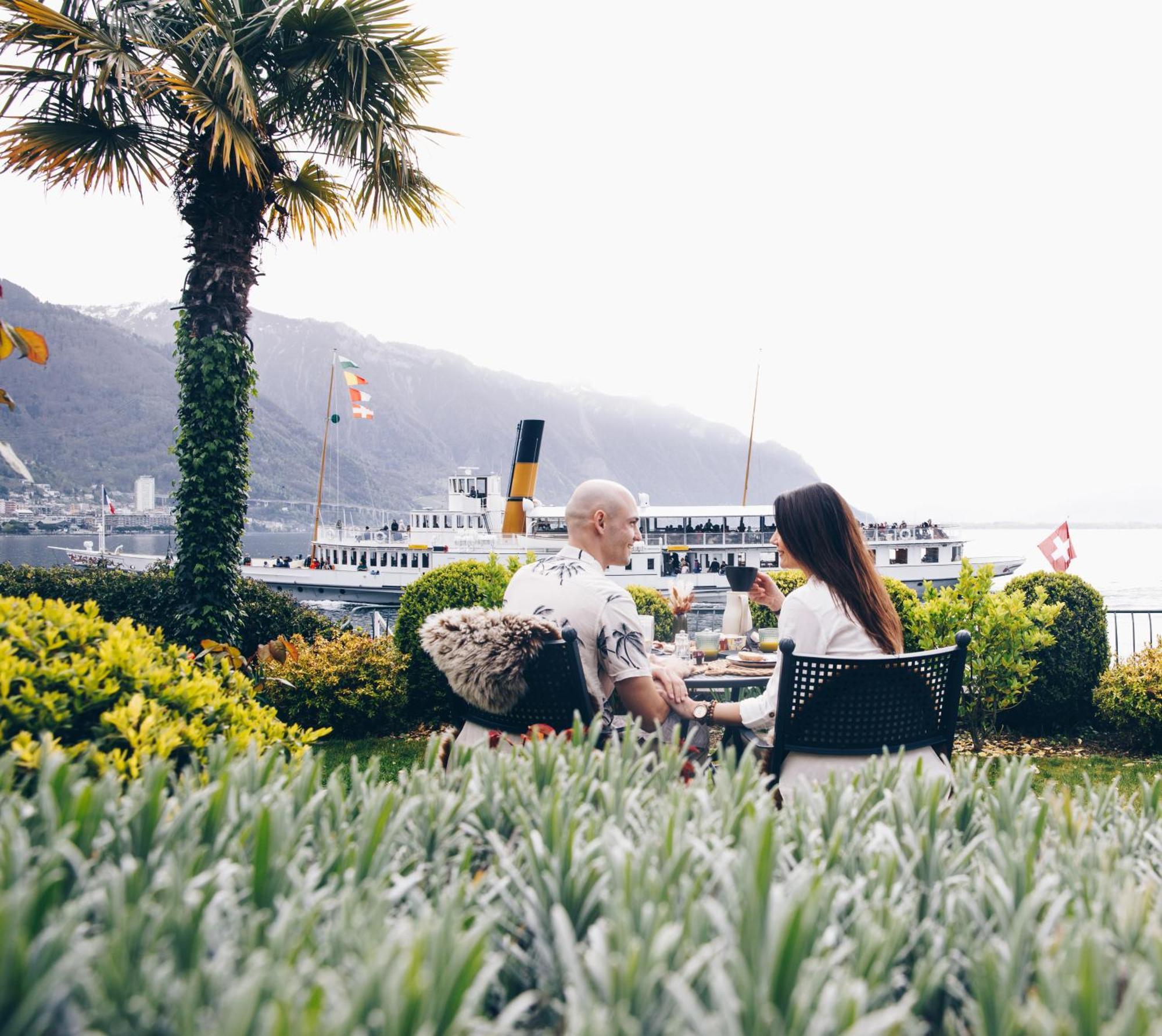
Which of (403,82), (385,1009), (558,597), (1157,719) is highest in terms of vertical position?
(403,82)

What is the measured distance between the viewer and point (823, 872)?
3.59 feet

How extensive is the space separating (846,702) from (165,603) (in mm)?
7525

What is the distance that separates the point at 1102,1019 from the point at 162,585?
29.8ft

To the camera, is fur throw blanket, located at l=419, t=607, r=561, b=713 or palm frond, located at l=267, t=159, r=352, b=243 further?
palm frond, located at l=267, t=159, r=352, b=243

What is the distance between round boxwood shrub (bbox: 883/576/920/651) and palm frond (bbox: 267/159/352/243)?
633 centimetres

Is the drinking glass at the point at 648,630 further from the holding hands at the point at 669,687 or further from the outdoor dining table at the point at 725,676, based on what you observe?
the holding hands at the point at 669,687

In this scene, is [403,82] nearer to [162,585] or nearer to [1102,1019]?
[162,585]

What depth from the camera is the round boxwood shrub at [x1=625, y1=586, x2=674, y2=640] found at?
8.03m

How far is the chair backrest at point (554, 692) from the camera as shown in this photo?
2688mm

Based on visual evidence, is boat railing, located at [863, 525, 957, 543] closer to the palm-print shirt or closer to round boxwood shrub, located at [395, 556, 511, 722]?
round boxwood shrub, located at [395, 556, 511, 722]

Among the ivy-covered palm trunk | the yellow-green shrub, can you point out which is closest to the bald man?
the yellow-green shrub

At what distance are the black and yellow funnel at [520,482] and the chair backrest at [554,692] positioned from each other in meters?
26.1

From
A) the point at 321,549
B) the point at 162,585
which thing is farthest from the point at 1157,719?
the point at 321,549

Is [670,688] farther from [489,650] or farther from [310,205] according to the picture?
[310,205]
